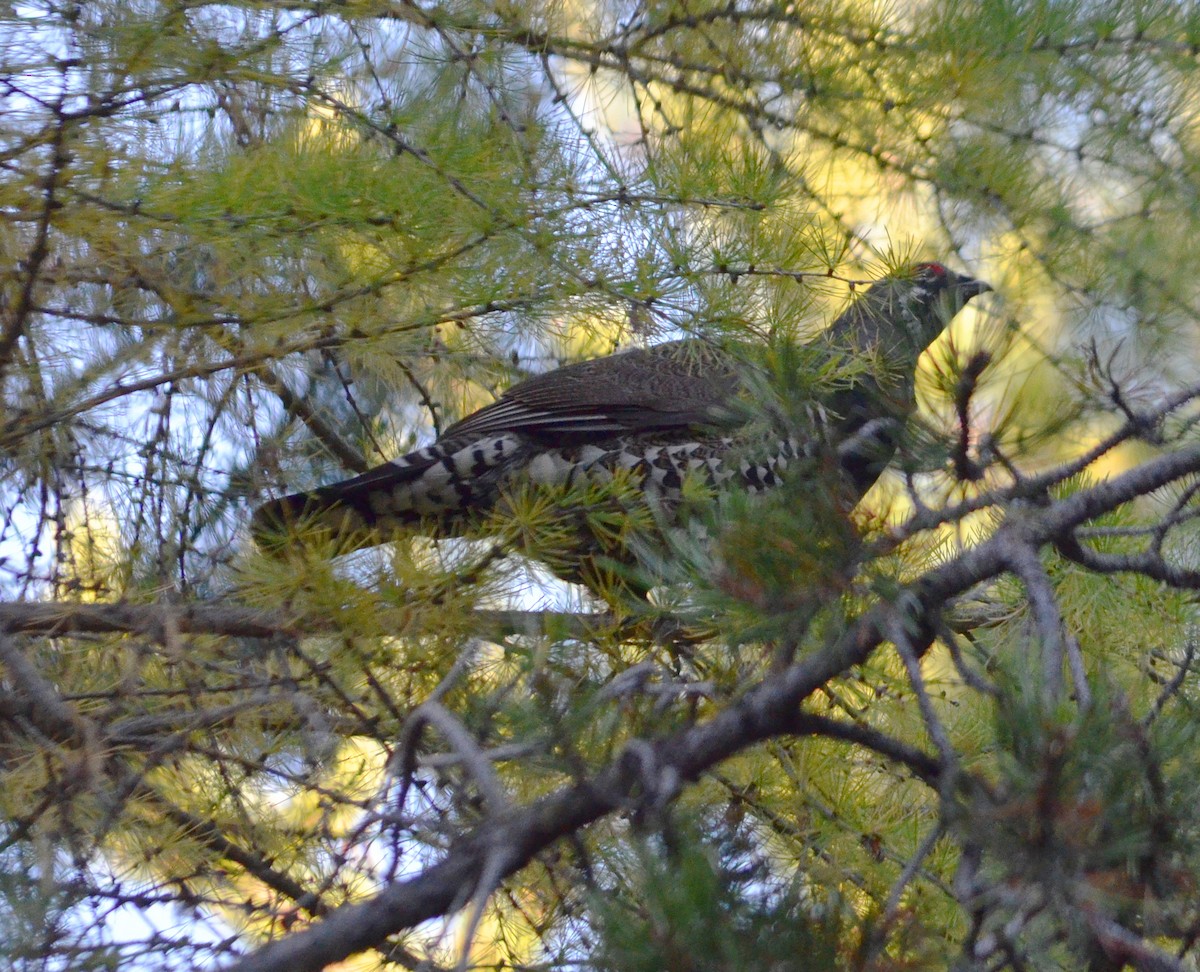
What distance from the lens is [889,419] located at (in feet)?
4.20

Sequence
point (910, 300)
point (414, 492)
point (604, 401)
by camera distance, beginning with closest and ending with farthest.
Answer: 1. point (910, 300)
2. point (414, 492)
3. point (604, 401)

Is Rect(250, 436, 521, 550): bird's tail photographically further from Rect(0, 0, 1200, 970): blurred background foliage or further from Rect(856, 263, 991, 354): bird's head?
Rect(856, 263, 991, 354): bird's head

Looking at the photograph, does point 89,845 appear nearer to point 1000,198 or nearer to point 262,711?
point 262,711

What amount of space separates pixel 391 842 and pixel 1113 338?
1633mm

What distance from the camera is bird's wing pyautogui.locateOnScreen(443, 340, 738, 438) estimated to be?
3.08m

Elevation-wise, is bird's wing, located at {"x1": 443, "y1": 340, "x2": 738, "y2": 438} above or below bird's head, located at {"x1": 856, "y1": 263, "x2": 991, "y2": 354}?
above

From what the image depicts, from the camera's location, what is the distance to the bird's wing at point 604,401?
121 inches

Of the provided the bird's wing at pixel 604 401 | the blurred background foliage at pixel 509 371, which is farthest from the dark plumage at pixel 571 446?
the blurred background foliage at pixel 509 371

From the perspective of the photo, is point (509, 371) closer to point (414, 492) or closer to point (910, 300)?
point (414, 492)

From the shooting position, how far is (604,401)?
316 centimetres

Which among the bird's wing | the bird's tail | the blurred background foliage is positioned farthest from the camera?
the bird's wing

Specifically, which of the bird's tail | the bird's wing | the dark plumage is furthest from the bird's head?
the bird's tail

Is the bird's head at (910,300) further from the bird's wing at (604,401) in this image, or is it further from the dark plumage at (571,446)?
the bird's wing at (604,401)

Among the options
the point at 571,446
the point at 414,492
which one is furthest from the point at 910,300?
the point at 414,492
